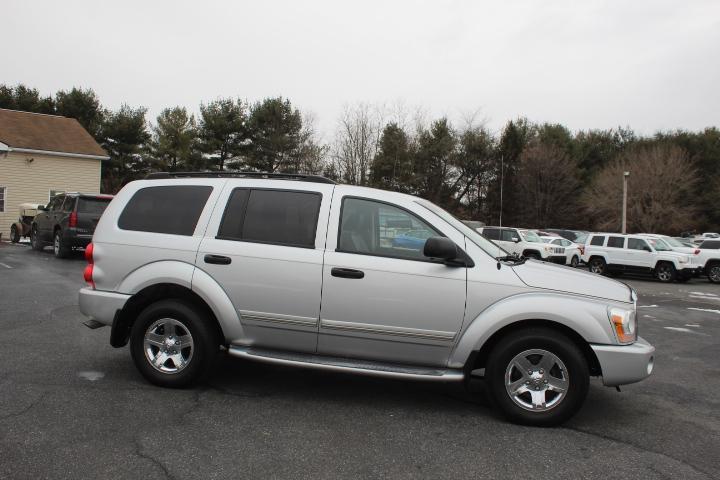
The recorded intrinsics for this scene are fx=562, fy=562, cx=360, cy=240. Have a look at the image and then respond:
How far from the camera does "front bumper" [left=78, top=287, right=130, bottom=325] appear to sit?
4895 mm

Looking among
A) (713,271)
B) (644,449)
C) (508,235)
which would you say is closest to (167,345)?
(644,449)

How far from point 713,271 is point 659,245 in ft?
6.45

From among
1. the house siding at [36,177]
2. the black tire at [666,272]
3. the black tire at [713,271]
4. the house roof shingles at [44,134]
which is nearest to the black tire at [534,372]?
the black tire at [666,272]

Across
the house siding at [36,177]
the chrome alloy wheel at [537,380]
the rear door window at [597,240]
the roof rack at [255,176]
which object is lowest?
the chrome alloy wheel at [537,380]

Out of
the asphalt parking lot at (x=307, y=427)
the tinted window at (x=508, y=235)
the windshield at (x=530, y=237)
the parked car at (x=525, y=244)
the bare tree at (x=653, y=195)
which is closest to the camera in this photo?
the asphalt parking lot at (x=307, y=427)

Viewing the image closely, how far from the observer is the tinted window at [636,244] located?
20547 mm

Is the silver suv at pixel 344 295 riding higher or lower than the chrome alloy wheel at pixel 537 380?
higher

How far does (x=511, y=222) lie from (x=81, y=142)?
41.5m

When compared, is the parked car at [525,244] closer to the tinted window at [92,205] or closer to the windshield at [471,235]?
the tinted window at [92,205]

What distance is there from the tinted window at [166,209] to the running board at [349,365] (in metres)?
1.20

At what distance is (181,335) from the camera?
15.8 feet

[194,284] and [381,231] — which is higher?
[381,231]

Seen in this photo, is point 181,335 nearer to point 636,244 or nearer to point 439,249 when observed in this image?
point 439,249

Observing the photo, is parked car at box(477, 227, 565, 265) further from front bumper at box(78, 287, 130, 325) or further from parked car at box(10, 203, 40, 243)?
front bumper at box(78, 287, 130, 325)
